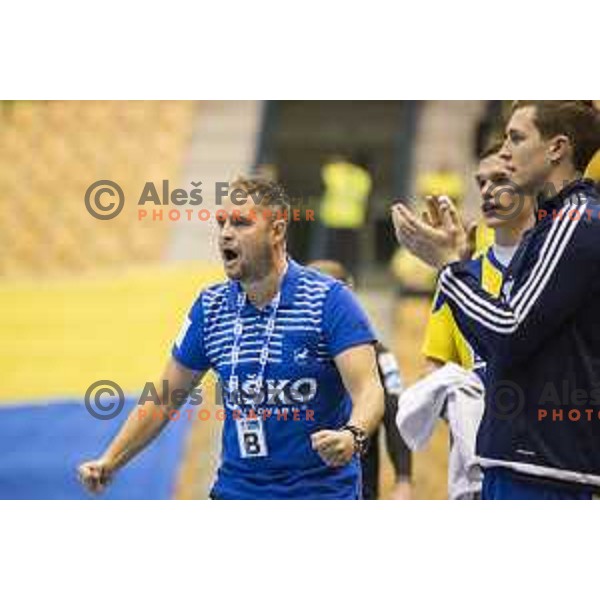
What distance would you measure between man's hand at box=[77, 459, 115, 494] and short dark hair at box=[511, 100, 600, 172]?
1.77 meters

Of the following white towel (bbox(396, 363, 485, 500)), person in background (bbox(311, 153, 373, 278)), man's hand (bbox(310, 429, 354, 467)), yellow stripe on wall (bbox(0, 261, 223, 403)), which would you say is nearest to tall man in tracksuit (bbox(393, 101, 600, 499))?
man's hand (bbox(310, 429, 354, 467))

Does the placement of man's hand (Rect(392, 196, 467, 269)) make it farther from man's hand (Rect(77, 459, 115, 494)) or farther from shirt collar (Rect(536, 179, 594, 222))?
man's hand (Rect(77, 459, 115, 494))

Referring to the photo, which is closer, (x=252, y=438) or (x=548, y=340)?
(x=548, y=340)

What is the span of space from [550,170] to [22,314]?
731 cm

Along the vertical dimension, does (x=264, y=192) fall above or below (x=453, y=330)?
above

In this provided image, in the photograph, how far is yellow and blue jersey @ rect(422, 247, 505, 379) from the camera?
5.00 metres

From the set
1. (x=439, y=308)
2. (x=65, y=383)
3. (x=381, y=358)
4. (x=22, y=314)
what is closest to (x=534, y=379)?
(x=439, y=308)

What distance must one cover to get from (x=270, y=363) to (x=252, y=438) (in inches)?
10.1

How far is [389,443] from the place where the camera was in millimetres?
5773

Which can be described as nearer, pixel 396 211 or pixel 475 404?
pixel 396 211

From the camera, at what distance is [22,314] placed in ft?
35.2

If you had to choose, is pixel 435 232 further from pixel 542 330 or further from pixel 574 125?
pixel 574 125

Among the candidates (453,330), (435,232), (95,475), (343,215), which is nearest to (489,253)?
(453,330)
